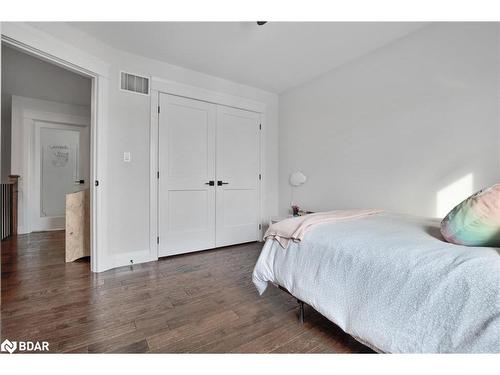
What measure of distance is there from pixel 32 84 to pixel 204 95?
2744 mm

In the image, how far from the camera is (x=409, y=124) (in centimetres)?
210

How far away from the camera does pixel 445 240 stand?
1.04m

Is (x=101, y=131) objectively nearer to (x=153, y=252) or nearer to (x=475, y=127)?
(x=153, y=252)

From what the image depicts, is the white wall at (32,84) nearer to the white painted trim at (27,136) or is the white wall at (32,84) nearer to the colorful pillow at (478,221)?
the white painted trim at (27,136)

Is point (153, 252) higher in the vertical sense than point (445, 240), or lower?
lower

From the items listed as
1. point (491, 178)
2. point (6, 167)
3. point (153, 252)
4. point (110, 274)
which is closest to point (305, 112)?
point (491, 178)

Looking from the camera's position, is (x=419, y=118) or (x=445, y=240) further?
(x=419, y=118)

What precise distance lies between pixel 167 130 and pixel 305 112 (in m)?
1.91

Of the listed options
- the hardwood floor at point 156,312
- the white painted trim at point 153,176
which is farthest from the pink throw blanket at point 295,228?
the white painted trim at point 153,176

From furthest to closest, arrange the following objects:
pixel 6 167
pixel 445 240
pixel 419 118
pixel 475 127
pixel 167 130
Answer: pixel 6 167 → pixel 167 130 → pixel 419 118 → pixel 475 127 → pixel 445 240

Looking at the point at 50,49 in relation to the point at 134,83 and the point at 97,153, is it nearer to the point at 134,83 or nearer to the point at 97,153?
the point at 134,83

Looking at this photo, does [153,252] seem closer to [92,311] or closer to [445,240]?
[92,311]
